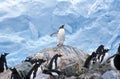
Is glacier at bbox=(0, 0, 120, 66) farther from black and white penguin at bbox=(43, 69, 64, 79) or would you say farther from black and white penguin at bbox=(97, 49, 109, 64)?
black and white penguin at bbox=(43, 69, 64, 79)

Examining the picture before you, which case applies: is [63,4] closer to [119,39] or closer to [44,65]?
[119,39]

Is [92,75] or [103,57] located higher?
[103,57]

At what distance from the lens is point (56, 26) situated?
42.9 m

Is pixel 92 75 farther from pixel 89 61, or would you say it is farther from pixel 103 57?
pixel 103 57

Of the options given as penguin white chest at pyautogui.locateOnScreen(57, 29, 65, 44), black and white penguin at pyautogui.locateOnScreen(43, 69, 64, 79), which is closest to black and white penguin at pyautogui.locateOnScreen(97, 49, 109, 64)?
penguin white chest at pyautogui.locateOnScreen(57, 29, 65, 44)

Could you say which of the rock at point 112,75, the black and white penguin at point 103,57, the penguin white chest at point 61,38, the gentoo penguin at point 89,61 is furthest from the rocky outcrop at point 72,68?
the penguin white chest at point 61,38

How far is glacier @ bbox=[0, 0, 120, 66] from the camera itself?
4194 cm

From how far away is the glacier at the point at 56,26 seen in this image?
41938 millimetres

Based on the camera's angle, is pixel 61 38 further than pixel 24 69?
Yes

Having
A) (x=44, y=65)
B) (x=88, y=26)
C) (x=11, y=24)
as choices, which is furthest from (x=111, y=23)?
(x=44, y=65)

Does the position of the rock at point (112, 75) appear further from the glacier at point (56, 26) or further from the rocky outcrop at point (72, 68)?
the glacier at point (56, 26)

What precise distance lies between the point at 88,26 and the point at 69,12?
14.4 feet

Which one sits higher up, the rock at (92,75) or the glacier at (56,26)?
the glacier at (56,26)

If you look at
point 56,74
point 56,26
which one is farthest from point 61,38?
point 56,26
